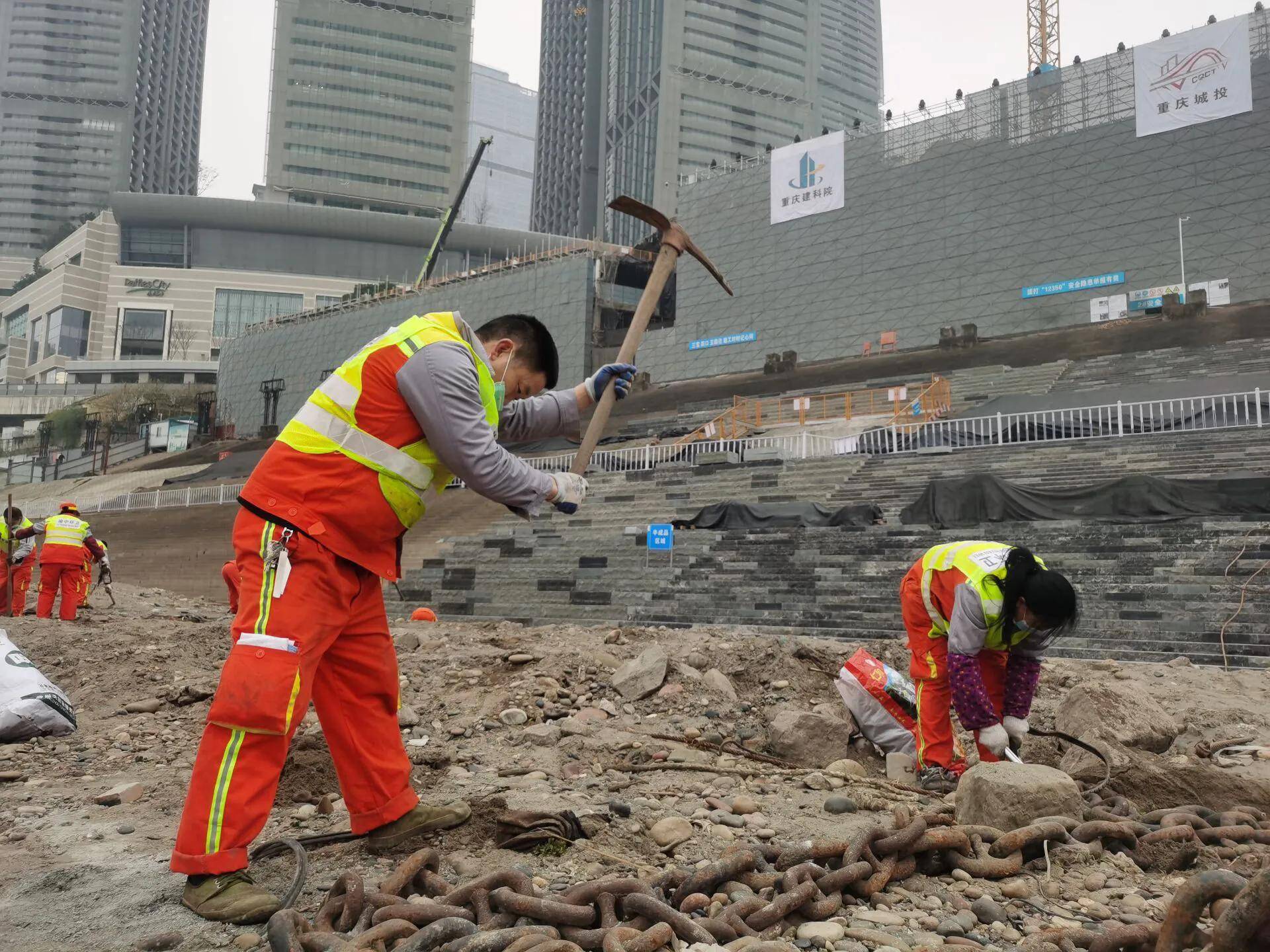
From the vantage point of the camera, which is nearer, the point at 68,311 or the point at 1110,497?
the point at 1110,497

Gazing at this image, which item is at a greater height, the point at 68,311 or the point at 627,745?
the point at 68,311

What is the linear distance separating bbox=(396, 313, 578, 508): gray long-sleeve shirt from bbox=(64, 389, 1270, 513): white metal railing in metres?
10.2

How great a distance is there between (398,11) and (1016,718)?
11416 cm

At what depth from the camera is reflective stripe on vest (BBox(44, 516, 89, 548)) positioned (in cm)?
1047

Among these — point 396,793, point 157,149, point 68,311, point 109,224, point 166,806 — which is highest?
point 157,149

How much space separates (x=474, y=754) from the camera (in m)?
4.32

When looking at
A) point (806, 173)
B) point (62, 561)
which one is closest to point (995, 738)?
point (62, 561)

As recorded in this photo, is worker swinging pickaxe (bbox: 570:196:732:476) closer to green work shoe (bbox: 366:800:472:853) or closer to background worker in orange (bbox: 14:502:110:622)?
green work shoe (bbox: 366:800:472:853)

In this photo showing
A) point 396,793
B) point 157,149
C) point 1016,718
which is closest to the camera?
point 396,793

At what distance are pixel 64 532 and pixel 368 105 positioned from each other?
100267mm

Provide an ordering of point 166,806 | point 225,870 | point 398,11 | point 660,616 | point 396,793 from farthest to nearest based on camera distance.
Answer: point 398,11 < point 660,616 < point 166,806 < point 396,793 < point 225,870

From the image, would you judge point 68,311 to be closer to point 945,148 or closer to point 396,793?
point 945,148

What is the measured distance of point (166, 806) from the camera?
137 inches

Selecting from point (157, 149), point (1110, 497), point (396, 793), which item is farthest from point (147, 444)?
point (157, 149)
